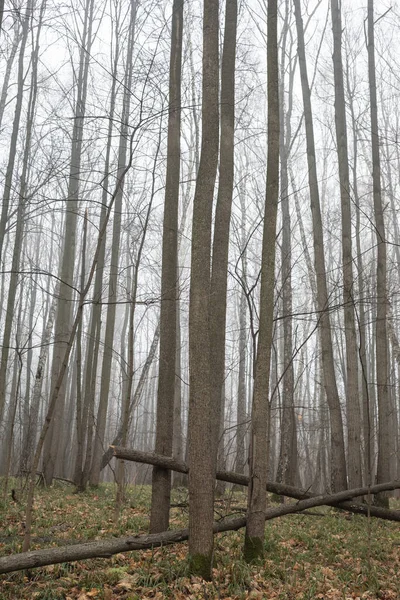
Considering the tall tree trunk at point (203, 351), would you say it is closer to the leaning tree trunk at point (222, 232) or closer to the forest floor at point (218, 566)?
the forest floor at point (218, 566)

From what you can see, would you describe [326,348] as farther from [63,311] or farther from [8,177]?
[8,177]

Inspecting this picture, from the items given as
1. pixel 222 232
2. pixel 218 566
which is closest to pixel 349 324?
pixel 222 232

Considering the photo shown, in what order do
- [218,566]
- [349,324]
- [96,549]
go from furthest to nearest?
[349,324], [218,566], [96,549]

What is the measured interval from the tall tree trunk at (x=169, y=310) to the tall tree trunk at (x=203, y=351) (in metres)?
0.98

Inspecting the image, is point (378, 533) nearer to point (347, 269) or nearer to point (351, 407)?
point (351, 407)

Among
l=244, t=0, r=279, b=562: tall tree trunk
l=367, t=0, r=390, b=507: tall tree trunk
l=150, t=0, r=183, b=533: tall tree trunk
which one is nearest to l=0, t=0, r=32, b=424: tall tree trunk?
l=150, t=0, r=183, b=533: tall tree trunk

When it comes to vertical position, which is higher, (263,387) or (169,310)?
(169,310)

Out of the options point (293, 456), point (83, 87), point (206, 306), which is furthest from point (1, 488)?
point (83, 87)

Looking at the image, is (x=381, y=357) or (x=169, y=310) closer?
(x=169, y=310)

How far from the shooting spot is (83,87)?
12883 millimetres

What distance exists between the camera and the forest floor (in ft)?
13.9

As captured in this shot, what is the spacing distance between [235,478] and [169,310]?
7.36 feet

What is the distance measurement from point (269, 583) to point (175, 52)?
6.65 meters

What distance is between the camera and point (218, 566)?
482cm
